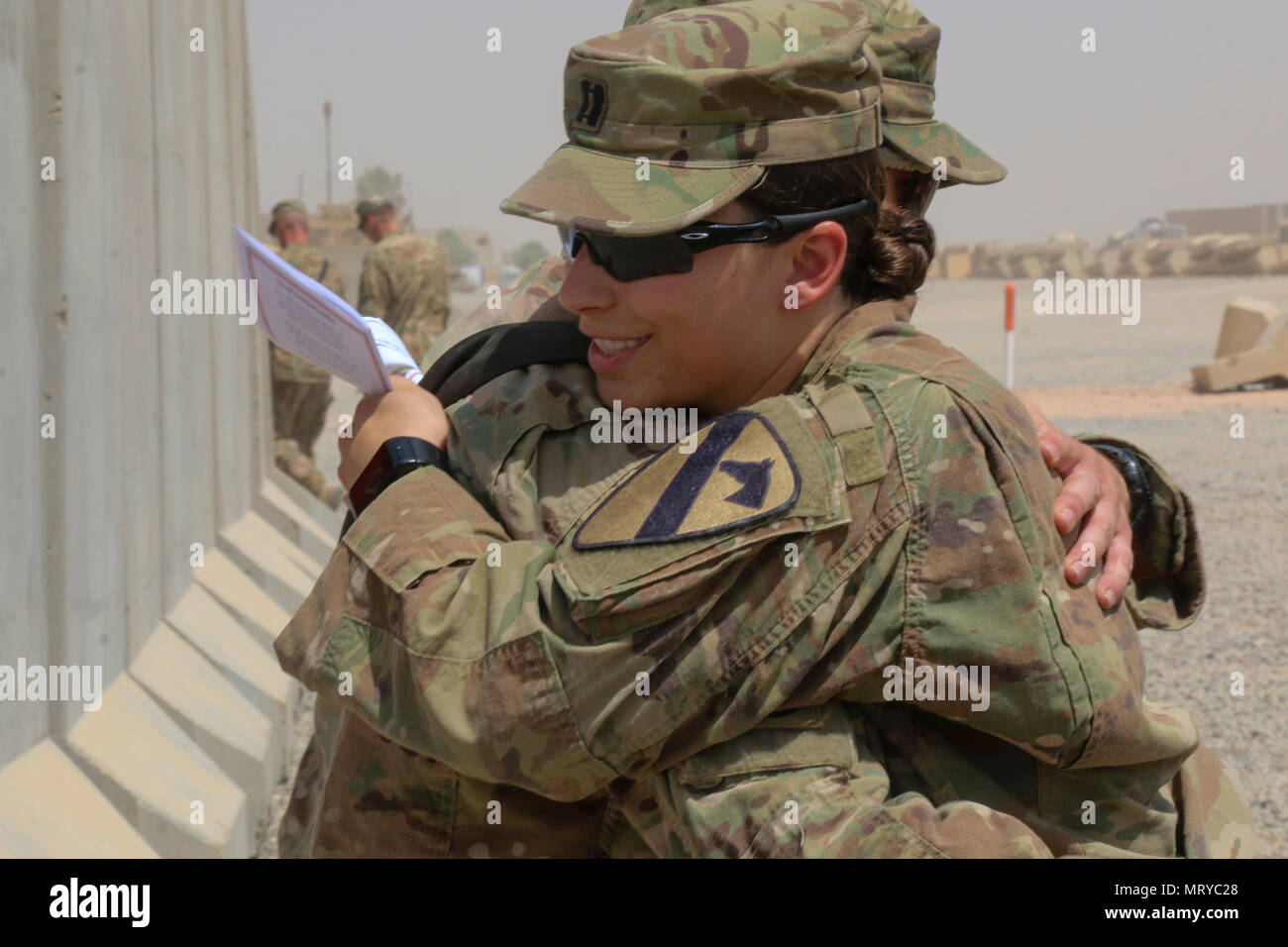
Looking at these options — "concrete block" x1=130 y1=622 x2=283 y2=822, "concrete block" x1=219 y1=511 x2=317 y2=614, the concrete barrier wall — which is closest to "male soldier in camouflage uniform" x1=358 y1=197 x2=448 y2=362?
"concrete block" x1=219 y1=511 x2=317 y2=614

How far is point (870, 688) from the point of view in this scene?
69.9 inches

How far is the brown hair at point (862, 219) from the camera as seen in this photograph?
5.95ft

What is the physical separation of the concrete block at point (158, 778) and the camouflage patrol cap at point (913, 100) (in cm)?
249

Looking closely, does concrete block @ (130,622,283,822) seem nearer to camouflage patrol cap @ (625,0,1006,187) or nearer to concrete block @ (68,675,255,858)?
concrete block @ (68,675,255,858)

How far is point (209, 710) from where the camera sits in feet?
14.9

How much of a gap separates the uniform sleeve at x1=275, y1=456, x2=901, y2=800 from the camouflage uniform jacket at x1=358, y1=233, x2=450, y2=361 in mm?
9312

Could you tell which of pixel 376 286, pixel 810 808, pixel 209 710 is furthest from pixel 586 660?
pixel 376 286

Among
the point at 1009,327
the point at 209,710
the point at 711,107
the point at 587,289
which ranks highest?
the point at 711,107

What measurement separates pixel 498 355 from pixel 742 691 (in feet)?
2.32

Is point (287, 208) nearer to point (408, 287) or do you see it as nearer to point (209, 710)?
point (408, 287)

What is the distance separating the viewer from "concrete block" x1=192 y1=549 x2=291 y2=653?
534cm

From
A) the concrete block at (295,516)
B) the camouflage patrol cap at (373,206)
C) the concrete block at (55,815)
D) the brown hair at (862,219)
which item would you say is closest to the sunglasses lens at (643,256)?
the brown hair at (862,219)

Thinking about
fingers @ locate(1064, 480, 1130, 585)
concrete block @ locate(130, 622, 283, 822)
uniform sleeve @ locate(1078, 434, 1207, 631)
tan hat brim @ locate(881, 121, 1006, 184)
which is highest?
tan hat brim @ locate(881, 121, 1006, 184)
